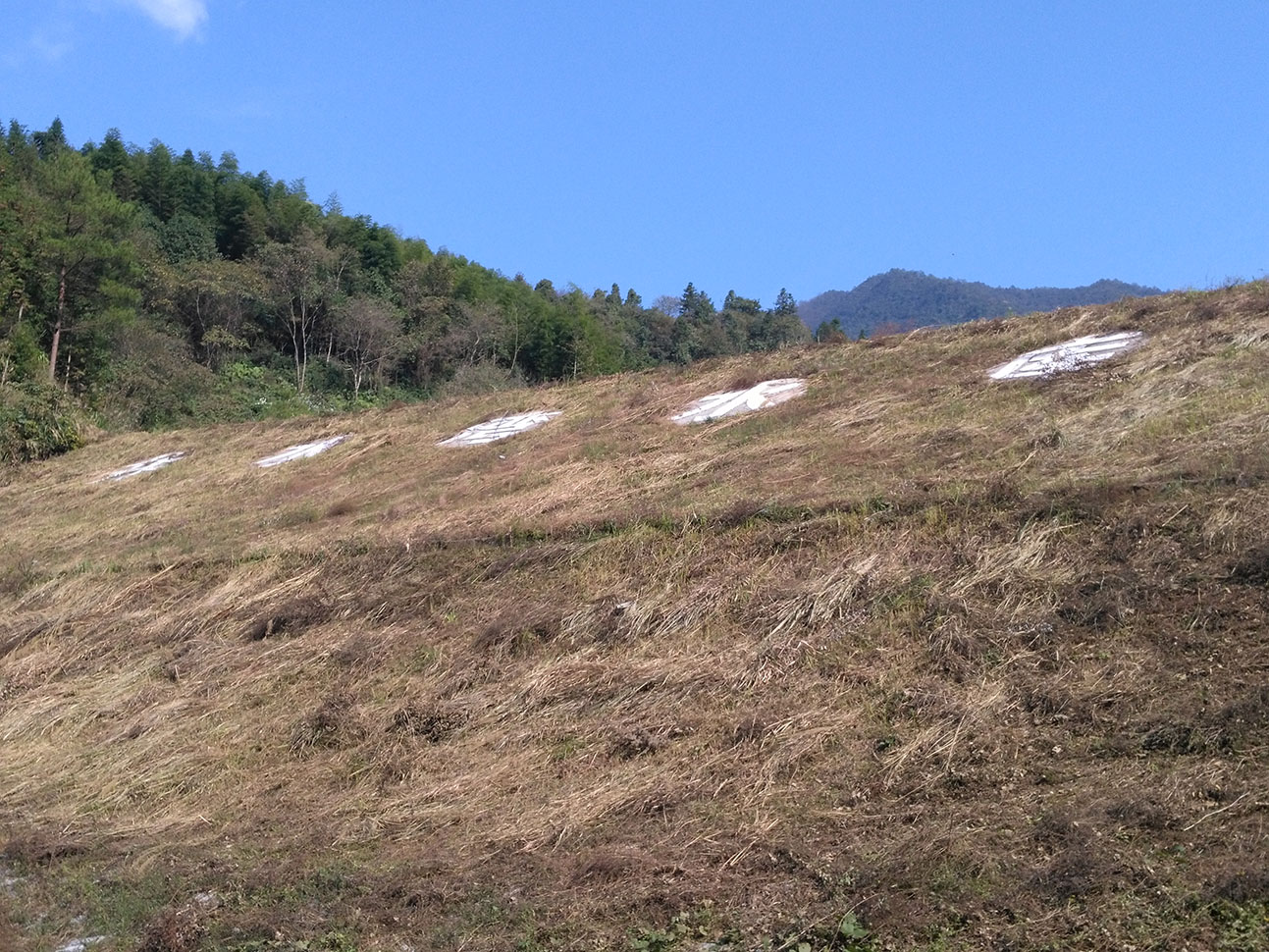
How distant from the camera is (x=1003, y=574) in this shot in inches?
294

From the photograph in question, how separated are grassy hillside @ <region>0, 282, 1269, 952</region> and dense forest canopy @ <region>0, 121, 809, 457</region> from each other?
15793 mm

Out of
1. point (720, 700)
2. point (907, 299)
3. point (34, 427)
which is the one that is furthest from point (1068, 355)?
point (907, 299)

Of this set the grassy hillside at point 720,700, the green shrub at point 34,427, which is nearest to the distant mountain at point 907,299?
the green shrub at point 34,427

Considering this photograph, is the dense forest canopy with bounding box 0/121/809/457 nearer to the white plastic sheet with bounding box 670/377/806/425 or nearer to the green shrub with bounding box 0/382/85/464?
the green shrub with bounding box 0/382/85/464

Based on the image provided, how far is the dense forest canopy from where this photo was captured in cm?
3244

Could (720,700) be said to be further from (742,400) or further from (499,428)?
(499,428)

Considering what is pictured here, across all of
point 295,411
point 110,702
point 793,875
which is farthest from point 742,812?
point 295,411

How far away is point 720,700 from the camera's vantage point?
7113 millimetres

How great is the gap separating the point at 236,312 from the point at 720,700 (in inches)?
1625

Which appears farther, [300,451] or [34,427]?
[34,427]

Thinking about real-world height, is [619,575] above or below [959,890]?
above

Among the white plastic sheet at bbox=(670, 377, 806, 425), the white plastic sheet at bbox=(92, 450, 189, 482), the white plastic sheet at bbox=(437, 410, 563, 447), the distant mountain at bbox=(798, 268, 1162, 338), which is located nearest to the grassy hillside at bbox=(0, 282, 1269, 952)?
the white plastic sheet at bbox=(670, 377, 806, 425)

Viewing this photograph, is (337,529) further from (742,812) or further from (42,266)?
(42,266)

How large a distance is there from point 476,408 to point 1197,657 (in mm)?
14424
